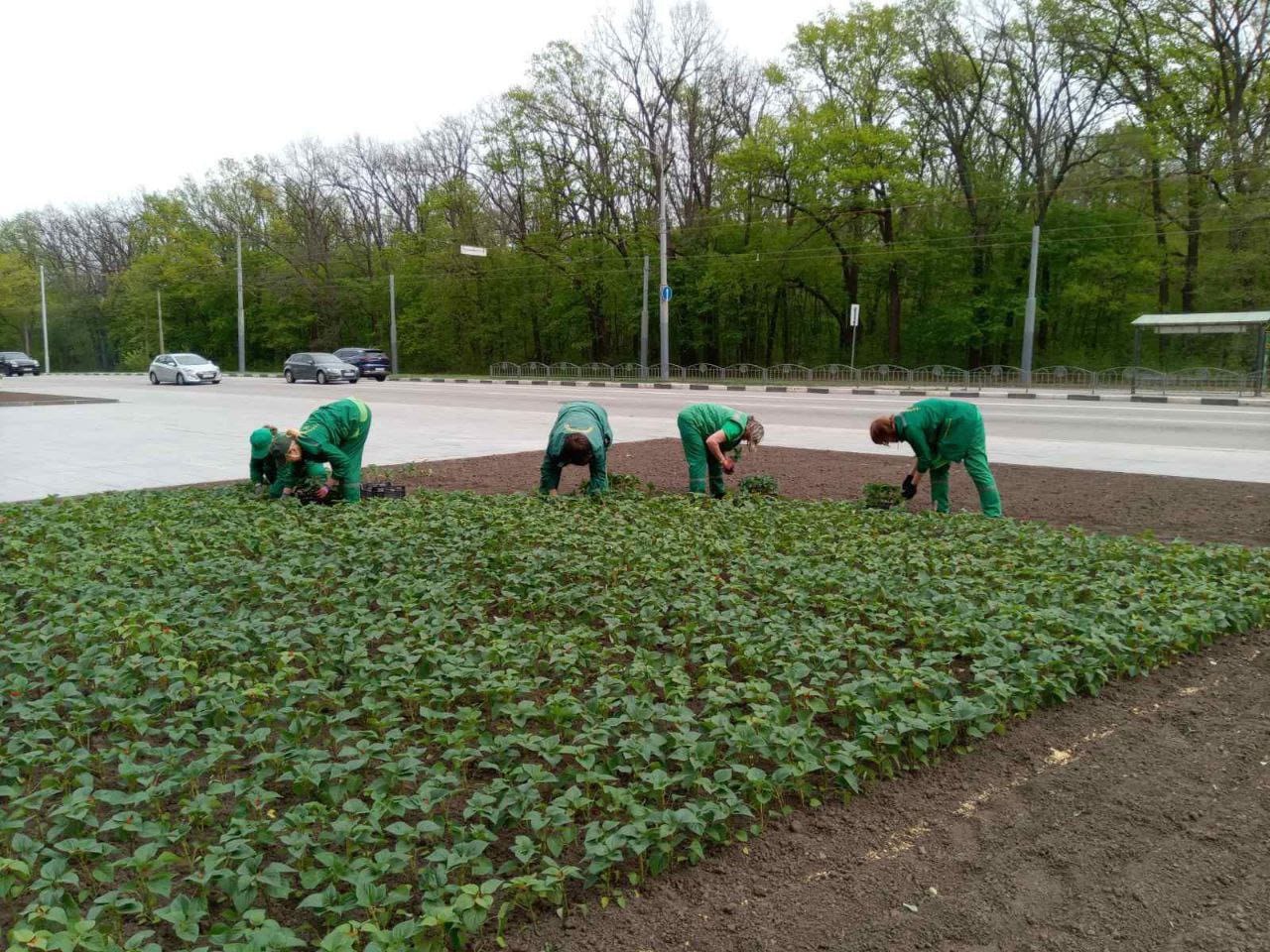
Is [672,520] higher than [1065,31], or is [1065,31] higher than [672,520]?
[1065,31]

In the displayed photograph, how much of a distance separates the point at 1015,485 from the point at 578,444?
17.3ft

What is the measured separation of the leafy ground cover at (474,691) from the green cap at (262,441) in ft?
5.53

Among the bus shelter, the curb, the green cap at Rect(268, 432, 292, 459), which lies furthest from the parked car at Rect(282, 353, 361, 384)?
the green cap at Rect(268, 432, 292, 459)

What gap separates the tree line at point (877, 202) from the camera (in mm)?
34906

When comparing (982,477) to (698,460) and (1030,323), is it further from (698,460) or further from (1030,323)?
(1030,323)

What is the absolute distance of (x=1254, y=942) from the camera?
2789mm

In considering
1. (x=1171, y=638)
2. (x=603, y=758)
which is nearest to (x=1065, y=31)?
(x=1171, y=638)

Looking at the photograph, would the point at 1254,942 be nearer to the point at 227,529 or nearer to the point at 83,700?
the point at 83,700

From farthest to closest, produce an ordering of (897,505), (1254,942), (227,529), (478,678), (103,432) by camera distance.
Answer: (103,432) → (897,505) → (227,529) → (478,678) → (1254,942)

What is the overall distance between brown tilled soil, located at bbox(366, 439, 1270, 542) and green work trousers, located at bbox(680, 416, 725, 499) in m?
1.09

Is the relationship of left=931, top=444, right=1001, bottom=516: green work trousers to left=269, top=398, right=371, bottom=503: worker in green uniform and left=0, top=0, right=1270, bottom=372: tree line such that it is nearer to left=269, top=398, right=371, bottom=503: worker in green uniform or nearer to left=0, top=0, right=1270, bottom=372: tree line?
left=269, top=398, right=371, bottom=503: worker in green uniform

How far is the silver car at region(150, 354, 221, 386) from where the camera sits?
39.5 meters

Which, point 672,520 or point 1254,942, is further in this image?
point 672,520

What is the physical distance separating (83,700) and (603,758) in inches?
94.8
